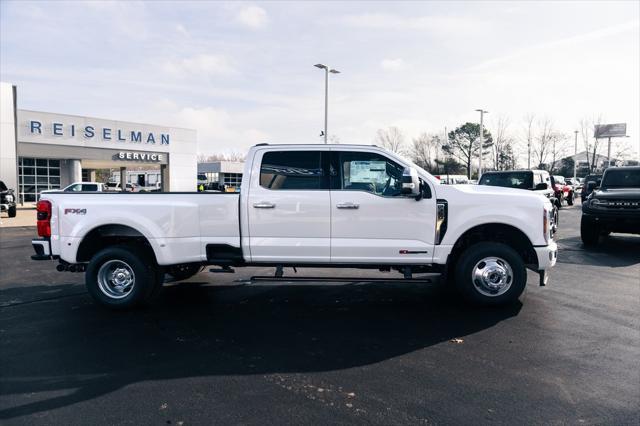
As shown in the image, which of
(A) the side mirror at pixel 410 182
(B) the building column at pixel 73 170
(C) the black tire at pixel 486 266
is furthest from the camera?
(B) the building column at pixel 73 170

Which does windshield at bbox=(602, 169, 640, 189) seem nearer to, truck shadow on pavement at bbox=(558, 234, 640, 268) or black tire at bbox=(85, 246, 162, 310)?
truck shadow on pavement at bbox=(558, 234, 640, 268)

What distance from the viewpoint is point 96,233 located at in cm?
632

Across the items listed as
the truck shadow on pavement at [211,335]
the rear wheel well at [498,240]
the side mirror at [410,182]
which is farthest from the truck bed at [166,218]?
the rear wheel well at [498,240]

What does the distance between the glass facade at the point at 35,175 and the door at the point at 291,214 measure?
31.1 metres

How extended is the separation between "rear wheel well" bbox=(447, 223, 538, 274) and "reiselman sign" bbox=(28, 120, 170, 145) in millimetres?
30345

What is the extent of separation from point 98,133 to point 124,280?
2940cm

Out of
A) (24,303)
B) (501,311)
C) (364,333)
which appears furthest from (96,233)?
(501,311)

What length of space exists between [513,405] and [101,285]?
5.01m

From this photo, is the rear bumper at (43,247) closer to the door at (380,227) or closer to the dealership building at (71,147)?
the door at (380,227)

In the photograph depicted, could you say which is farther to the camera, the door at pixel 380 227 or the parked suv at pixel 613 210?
the parked suv at pixel 613 210

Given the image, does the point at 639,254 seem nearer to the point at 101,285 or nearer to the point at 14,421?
the point at 101,285

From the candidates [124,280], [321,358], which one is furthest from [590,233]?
[124,280]

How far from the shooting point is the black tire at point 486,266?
591 cm

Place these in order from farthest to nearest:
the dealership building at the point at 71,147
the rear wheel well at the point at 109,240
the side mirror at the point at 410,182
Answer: the dealership building at the point at 71,147 < the rear wheel well at the point at 109,240 < the side mirror at the point at 410,182
